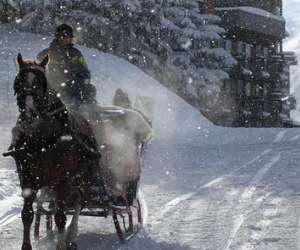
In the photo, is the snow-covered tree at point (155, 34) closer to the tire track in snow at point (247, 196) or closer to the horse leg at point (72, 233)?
the tire track in snow at point (247, 196)

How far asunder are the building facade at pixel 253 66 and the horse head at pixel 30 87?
3760 centimetres

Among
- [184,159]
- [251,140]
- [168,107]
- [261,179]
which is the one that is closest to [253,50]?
[168,107]

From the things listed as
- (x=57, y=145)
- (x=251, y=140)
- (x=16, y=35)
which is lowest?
(x=251, y=140)

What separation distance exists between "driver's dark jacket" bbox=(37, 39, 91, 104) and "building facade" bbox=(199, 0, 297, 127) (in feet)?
115

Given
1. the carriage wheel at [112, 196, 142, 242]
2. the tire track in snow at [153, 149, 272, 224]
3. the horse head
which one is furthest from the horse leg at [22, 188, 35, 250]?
the tire track in snow at [153, 149, 272, 224]

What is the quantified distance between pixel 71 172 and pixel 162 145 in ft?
44.3

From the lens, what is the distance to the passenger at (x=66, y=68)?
28.2 ft

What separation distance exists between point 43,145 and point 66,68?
2417mm

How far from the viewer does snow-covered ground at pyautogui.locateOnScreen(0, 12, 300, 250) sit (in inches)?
320

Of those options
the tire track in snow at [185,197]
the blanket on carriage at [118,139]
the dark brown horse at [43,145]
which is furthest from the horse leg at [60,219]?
the tire track in snow at [185,197]

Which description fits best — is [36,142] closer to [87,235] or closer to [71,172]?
[71,172]

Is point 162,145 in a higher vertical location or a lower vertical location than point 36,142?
lower

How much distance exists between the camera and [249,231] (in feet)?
27.7

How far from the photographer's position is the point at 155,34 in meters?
34.0
